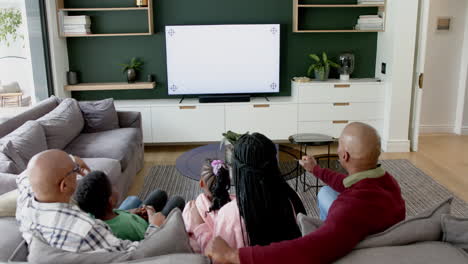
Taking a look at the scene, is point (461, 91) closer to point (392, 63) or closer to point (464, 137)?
point (464, 137)

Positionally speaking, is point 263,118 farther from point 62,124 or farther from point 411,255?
point 411,255

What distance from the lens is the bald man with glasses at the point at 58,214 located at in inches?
60.1

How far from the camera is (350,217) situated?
140cm

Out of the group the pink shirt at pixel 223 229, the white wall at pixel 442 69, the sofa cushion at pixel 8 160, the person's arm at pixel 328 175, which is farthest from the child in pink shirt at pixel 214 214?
the white wall at pixel 442 69

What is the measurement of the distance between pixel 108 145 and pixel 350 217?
2993mm

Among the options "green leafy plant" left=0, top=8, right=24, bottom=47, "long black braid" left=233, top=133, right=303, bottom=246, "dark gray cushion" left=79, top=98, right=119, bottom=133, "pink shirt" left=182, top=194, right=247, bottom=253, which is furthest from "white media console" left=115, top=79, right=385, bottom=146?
"long black braid" left=233, top=133, right=303, bottom=246

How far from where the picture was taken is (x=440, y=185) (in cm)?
416

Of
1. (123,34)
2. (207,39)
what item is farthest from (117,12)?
(207,39)

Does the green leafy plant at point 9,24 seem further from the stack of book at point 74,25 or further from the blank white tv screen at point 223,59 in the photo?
the blank white tv screen at point 223,59

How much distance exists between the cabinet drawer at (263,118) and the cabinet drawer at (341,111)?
0.14 m

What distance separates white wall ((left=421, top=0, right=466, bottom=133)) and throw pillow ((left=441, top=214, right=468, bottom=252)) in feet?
16.6

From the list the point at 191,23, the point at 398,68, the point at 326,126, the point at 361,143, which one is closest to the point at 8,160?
the point at 361,143

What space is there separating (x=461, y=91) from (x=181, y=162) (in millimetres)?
4304

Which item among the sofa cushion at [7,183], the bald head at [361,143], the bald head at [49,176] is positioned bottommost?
the sofa cushion at [7,183]
